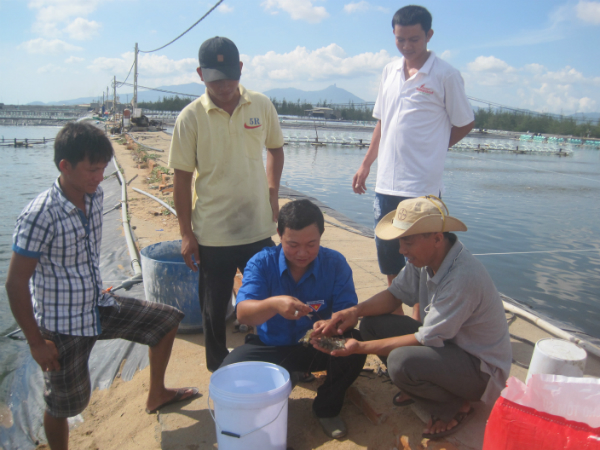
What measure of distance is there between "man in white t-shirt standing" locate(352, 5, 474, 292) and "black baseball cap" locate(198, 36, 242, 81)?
3.92 ft

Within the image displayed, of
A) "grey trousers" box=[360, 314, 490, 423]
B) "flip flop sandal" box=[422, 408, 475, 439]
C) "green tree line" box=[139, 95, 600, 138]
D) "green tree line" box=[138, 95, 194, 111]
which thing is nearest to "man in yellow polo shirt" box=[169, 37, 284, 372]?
"grey trousers" box=[360, 314, 490, 423]

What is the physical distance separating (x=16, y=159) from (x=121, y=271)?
30.5 metres

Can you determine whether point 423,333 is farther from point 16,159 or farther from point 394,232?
point 16,159

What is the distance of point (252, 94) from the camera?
2959 mm

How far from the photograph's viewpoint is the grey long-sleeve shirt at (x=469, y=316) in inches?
83.9

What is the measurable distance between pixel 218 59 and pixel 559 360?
2422 mm

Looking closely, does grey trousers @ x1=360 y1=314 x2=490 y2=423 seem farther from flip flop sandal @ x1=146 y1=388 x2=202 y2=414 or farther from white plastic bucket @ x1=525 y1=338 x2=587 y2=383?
flip flop sandal @ x1=146 y1=388 x2=202 y2=414

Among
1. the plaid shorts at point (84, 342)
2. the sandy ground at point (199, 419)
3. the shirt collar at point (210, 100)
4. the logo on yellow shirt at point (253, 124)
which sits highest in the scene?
the shirt collar at point (210, 100)

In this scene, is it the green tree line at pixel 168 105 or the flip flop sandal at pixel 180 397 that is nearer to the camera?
the flip flop sandal at pixel 180 397

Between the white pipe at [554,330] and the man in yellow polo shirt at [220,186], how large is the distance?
2310mm

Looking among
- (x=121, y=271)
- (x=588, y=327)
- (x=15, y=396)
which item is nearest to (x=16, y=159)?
(x=121, y=271)

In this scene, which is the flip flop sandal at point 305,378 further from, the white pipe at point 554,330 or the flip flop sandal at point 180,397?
the white pipe at point 554,330

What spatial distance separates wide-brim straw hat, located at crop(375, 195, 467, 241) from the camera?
2143 millimetres

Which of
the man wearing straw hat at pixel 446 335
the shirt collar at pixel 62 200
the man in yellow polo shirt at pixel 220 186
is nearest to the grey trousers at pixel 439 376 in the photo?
the man wearing straw hat at pixel 446 335
